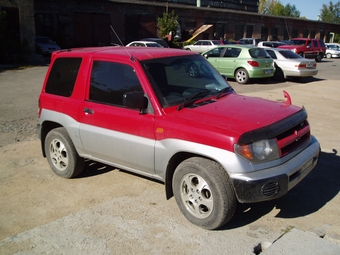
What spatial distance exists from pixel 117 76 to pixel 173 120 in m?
1.11

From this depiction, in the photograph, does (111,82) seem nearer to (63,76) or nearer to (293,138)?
(63,76)

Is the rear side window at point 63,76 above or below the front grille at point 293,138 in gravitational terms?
above

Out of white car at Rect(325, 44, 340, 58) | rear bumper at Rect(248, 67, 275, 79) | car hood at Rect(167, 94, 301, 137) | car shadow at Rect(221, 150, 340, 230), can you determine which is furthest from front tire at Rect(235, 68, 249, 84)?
white car at Rect(325, 44, 340, 58)

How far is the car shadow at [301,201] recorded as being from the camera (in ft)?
13.7

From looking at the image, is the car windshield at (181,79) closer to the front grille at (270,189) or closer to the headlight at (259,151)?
the headlight at (259,151)

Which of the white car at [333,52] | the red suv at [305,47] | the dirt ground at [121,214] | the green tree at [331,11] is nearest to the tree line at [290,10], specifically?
the green tree at [331,11]

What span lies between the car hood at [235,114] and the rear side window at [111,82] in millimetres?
707

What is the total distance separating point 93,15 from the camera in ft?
104

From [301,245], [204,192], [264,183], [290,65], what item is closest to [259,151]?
[264,183]

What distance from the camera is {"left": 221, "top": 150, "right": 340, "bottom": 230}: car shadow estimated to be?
4188mm

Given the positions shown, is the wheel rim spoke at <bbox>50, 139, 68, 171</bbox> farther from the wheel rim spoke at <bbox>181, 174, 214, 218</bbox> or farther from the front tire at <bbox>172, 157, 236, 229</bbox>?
the wheel rim spoke at <bbox>181, 174, 214, 218</bbox>

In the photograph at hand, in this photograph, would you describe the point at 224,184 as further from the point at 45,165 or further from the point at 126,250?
the point at 45,165

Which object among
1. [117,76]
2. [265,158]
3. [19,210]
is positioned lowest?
[19,210]

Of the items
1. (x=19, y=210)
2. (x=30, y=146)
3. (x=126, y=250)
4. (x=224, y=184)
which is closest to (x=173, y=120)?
(x=224, y=184)
